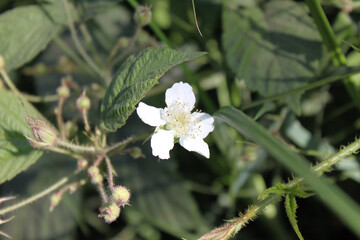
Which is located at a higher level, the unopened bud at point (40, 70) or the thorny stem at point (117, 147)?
the thorny stem at point (117, 147)

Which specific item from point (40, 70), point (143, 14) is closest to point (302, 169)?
point (143, 14)

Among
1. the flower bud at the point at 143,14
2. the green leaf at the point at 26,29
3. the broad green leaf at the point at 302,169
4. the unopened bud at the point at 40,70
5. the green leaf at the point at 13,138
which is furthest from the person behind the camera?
the unopened bud at the point at 40,70

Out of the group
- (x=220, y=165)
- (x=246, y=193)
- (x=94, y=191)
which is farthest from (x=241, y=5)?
(x=94, y=191)

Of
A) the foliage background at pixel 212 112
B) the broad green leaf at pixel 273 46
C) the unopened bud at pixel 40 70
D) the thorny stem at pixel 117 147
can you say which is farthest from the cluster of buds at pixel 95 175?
the unopened bud at pixel 40 70

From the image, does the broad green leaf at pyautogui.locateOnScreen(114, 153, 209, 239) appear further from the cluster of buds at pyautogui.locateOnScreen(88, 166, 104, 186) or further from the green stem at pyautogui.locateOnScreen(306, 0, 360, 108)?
the green stem at pyautogui.locateOnScreen(306, 0, 360, 108)

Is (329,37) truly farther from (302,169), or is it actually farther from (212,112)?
(302,169)

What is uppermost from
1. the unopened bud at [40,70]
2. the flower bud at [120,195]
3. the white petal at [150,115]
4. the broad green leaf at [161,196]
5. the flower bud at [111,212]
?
the white petal at [150,115]

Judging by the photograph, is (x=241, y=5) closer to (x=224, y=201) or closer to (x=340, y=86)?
(x=340, y=86)

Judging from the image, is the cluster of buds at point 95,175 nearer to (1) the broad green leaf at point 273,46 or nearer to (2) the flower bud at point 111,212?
(2) the flower bud at point 111,212
